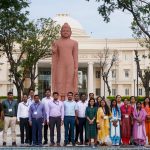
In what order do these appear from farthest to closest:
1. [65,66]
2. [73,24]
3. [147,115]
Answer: [73,24] < [65,66] < [147,115]

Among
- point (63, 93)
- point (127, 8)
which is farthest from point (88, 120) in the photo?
point (127, 8)

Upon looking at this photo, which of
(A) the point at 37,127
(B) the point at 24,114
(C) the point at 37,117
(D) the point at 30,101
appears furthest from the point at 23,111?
(A) the point at 37,127

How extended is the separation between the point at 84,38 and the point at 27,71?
44362 millimetres

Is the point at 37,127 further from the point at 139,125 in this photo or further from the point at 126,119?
the point at 139,125

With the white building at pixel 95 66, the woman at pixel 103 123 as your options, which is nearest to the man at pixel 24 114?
the woman at pixel 103 123

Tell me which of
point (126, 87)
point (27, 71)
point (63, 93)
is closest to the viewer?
point (63, 93)

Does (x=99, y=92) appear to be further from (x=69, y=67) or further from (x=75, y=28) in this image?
(x=69, y=67)

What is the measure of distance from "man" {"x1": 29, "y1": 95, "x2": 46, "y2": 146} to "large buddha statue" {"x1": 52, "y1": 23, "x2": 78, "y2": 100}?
3137mm

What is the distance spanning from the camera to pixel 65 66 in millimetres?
19797

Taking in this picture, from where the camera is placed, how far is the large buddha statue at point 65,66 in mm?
19719

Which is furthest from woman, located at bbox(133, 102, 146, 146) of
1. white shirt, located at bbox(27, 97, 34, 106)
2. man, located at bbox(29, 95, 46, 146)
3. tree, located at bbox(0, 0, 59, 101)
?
tree, located at bbox(0, 0, 59, 101)

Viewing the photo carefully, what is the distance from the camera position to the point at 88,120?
16547mm

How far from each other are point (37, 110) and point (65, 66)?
369cm

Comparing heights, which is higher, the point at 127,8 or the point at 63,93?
the point at 127,8
